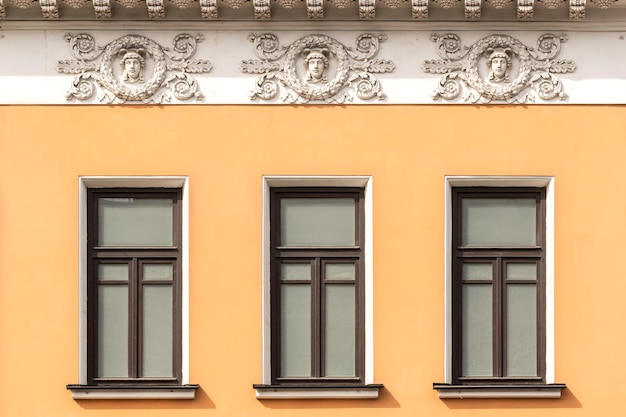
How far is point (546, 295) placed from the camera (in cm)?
1162

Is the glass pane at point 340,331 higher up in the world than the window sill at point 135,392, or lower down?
higher up

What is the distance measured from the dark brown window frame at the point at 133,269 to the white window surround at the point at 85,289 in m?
0.07

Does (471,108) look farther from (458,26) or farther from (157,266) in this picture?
(157,266)

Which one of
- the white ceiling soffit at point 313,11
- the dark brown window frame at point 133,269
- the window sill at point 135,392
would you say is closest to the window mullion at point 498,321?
the white ceiling soffit at point 313,11

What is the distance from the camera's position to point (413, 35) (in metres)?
11.7

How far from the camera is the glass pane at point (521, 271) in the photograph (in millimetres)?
11703

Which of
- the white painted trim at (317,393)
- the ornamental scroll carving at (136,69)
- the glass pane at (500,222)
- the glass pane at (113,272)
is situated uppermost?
the ornamental scroll carving at (136,69)

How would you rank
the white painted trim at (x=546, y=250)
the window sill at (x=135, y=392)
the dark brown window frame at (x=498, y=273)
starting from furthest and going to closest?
the dark brown window frame at (x=498, y=273)
the white painted trim at (x=546, y=250)
the window sill at (x=135, y=392)

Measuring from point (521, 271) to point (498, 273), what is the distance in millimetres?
242

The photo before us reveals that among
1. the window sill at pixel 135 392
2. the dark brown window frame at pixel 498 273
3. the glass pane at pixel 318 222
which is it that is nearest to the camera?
the window sill at pixel 135 392

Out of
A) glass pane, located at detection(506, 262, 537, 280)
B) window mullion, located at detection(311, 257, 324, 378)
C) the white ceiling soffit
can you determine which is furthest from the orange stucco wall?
the white ceiling soffit

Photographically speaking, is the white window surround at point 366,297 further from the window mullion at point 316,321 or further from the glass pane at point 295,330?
the window mullion at point 316,321

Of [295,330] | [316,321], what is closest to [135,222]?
[295,330]

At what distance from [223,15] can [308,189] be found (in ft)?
6.40
